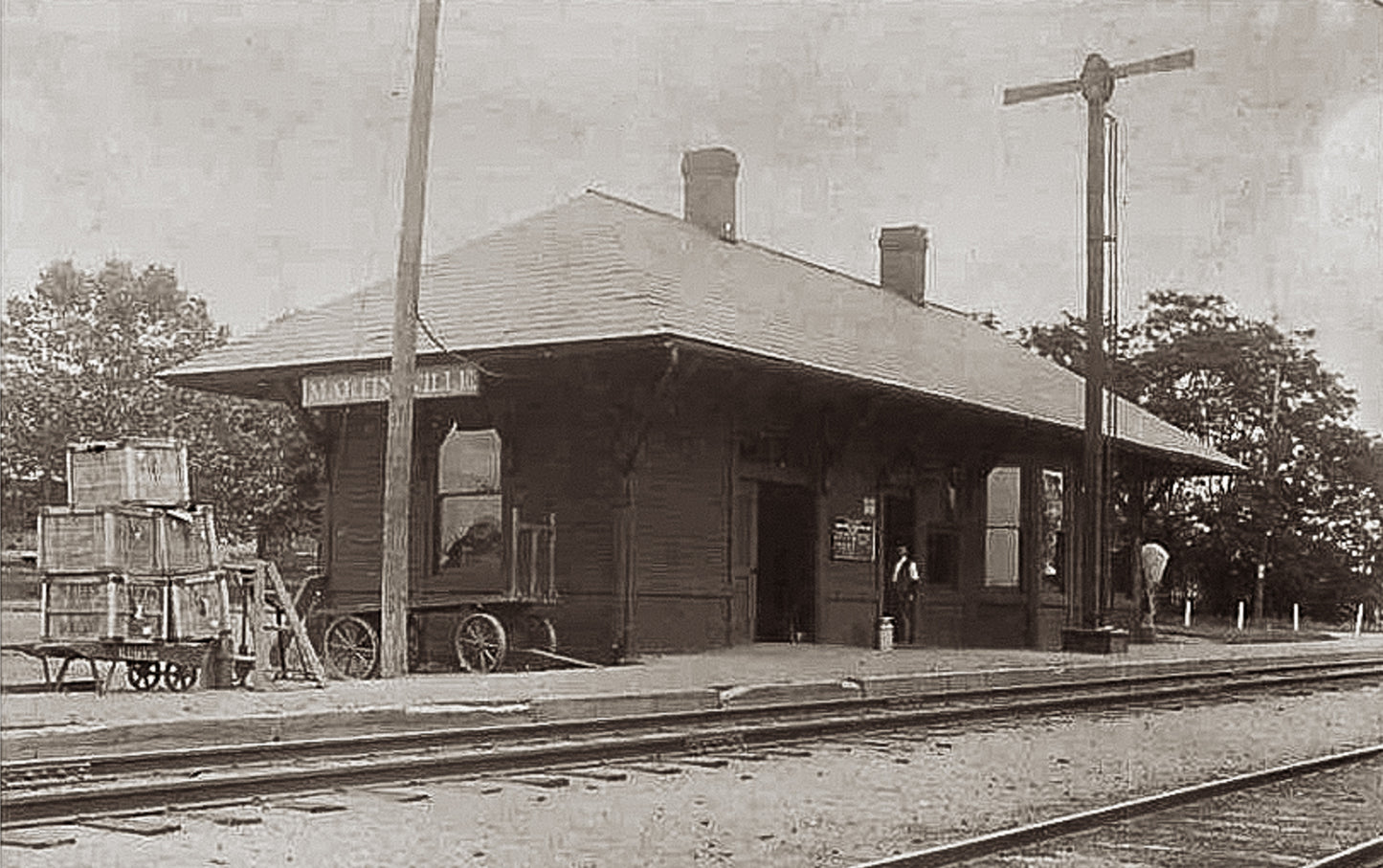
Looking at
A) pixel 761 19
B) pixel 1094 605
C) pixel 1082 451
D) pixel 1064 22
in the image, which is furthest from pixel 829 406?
pixel 761 19

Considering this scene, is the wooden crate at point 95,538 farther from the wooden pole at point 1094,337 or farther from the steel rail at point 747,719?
the wooden pole at point 1094,337

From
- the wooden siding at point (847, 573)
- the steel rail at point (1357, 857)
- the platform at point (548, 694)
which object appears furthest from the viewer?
the wooden siding at point (847, 573)

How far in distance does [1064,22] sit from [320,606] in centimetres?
416

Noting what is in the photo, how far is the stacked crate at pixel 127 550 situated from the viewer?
139 inches

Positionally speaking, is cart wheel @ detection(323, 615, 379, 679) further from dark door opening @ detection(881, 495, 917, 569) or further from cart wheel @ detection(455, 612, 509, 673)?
A: dark door opening @ detection(881, 495, 917, 569)

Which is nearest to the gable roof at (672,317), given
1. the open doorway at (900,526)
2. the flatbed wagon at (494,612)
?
the flatbed wagon at (494,612)

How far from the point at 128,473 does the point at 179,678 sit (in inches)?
175

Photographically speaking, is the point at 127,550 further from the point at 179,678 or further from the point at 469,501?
the point at 469,501

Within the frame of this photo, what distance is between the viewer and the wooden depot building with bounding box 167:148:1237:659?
20.6ft

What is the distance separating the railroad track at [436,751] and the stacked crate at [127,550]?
492mm

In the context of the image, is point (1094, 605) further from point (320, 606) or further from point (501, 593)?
point (320, 606)

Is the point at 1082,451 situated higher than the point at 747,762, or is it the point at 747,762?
the point at 1082,451

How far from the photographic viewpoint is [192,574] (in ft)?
19.1

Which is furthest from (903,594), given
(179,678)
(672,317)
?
(179,678)
